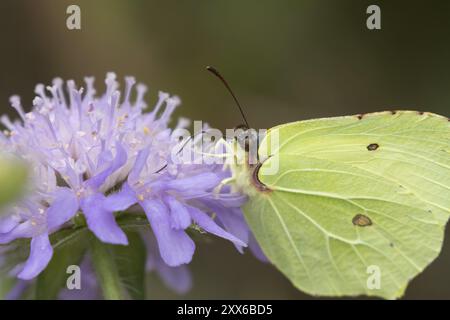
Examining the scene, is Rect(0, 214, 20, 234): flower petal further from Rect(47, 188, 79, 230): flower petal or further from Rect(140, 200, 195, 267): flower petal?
Rect(140, 200, 195, 267): flower petal

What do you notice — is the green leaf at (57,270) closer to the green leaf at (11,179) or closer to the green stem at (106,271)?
the green stem at (106,271)

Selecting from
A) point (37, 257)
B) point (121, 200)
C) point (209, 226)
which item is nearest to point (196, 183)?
point (209, 226)

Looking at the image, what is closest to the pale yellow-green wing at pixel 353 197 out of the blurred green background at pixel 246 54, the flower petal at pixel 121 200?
the flower petal at pixel 121 200

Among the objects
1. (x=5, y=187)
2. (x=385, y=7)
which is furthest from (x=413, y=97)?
(x=5, y=187)

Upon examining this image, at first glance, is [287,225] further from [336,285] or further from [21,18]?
[21,18]

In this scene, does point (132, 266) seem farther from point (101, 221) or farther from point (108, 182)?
point (101, 221)

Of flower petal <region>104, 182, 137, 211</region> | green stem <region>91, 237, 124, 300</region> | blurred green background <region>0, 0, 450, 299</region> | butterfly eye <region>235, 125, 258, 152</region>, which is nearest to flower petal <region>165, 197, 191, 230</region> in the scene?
flower petal <region>104, 182, 137, 211</region>

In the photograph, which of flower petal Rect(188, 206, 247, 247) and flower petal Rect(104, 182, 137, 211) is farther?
flower petal Rect(188, 206, 247, 247)
